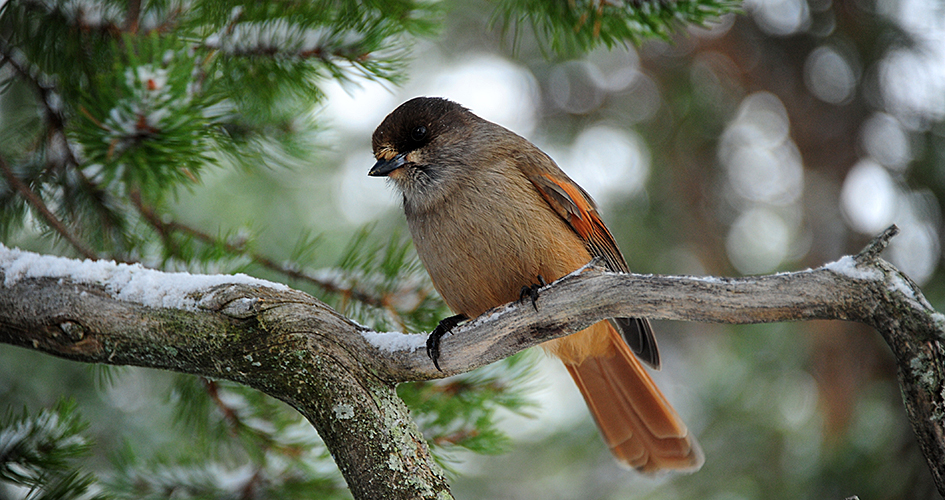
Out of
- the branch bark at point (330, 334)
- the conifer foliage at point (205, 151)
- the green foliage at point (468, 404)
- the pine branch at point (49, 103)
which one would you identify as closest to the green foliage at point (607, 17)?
the conifer foliage at point (205, 151)

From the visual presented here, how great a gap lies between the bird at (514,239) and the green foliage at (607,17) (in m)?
0.53

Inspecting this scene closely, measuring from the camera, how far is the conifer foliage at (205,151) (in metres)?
1.97

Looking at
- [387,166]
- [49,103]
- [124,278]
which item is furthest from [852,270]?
[49,103]

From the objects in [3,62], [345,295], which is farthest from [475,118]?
[3,62]

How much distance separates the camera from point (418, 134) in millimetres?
2805

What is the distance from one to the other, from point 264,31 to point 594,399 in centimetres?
199

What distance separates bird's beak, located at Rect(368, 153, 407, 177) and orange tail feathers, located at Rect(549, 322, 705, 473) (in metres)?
1.00

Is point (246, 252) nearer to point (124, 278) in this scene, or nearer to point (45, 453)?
point (124, 278)

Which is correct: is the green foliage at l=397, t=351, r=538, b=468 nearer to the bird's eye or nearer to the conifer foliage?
the conifer foliage

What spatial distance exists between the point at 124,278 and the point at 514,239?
1.27 m

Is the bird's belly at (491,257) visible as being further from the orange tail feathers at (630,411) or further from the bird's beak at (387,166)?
the orange tail feathers at (630,411)

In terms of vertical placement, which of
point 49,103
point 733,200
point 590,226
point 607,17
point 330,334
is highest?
point 733,200

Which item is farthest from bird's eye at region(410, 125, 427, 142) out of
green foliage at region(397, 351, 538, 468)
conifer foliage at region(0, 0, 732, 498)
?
green foliage at region(397, 351, 538, 468)

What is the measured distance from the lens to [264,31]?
2.25 metres
